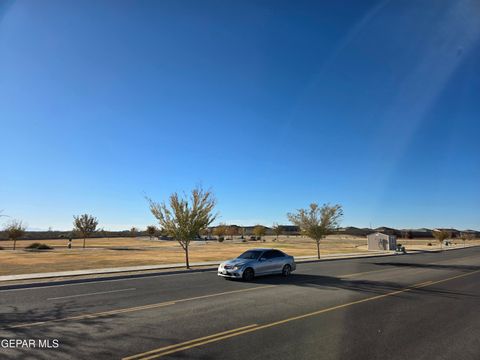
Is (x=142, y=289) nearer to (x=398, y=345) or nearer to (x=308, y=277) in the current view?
(x=308, y=277)

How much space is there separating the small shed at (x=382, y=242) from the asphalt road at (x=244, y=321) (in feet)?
114

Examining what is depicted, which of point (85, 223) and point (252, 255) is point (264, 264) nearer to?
point (252, 255)

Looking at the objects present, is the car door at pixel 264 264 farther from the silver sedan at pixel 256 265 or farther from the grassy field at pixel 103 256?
the grassy field at pixel 103 256

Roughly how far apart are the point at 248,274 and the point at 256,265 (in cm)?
62

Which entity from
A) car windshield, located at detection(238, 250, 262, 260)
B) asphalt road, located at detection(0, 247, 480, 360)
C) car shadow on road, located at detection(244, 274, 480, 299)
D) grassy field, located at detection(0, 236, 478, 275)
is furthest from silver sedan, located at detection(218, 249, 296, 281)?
grassy field, located at detection(0, 236, 478, 275)

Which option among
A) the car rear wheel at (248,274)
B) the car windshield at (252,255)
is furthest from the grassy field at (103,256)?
the car rear wheel at (248,274)

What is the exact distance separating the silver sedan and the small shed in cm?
3342

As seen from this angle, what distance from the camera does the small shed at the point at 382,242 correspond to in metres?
46.3

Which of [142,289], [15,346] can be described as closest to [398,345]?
[15,346]

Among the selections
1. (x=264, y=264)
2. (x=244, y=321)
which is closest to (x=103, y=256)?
(x=264, y=264)

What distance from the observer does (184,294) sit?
11.8m

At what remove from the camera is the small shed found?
1823 inches

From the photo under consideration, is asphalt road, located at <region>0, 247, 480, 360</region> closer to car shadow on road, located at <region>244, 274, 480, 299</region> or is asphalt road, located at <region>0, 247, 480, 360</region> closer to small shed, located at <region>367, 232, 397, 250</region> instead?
car shadow on road, located at <region>244, 274, 480, 299</region>

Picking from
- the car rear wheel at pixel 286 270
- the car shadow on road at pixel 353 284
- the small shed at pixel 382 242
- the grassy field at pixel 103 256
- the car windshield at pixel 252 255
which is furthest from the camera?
the small shed at pixel 382 242
